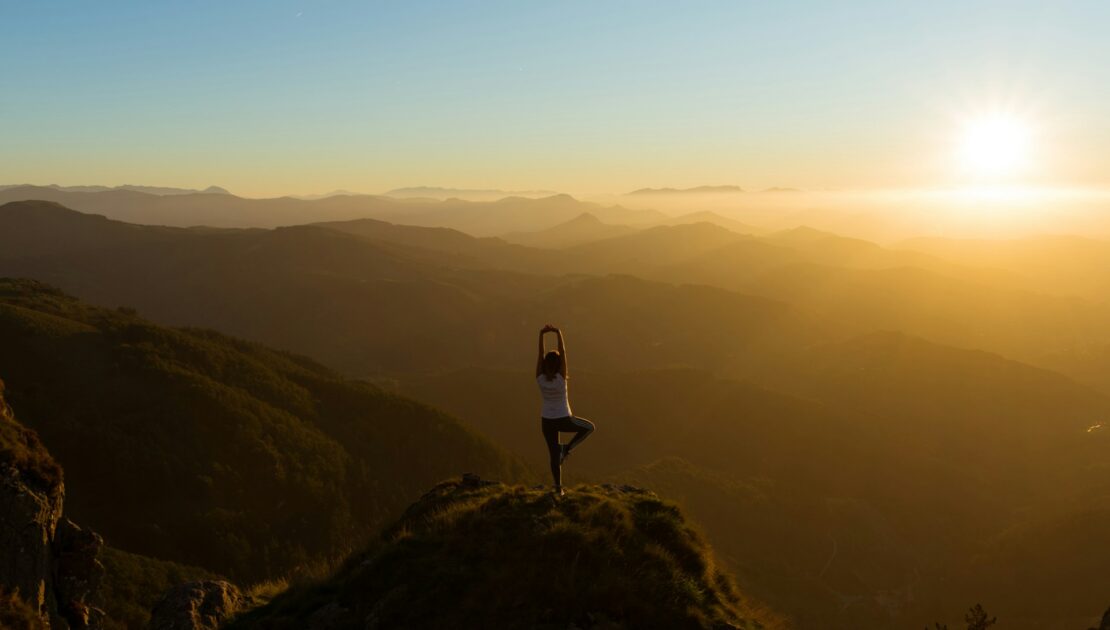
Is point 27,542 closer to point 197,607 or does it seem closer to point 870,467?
point 197,607

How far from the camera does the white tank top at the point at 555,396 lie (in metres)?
13.2

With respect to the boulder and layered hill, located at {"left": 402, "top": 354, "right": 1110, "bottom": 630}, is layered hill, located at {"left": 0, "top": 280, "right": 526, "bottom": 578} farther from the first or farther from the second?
the boulder

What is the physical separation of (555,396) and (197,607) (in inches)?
361

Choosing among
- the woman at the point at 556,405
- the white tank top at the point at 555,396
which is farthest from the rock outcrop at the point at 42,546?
the white tank top at the point at 555,396

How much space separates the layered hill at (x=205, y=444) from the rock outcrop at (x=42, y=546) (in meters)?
43.6

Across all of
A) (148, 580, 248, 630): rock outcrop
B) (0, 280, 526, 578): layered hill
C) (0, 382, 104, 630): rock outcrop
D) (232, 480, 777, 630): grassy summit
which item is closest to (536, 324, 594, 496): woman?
(232, 480, 777, 630): grassy summit

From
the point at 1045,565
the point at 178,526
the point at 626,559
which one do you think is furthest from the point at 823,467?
the point at 626,559

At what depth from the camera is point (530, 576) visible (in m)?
10.7

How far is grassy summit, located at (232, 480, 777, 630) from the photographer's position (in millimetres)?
10305

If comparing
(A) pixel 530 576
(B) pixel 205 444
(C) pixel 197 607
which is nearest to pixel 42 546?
(C) pixel 197 607

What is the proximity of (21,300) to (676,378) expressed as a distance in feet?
396

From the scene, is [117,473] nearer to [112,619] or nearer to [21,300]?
[112,619]

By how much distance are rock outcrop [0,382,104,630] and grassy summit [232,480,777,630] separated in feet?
24.6

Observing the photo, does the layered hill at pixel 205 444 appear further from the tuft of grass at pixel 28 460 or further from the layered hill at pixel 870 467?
the tuft of grass at pixel 28 460
